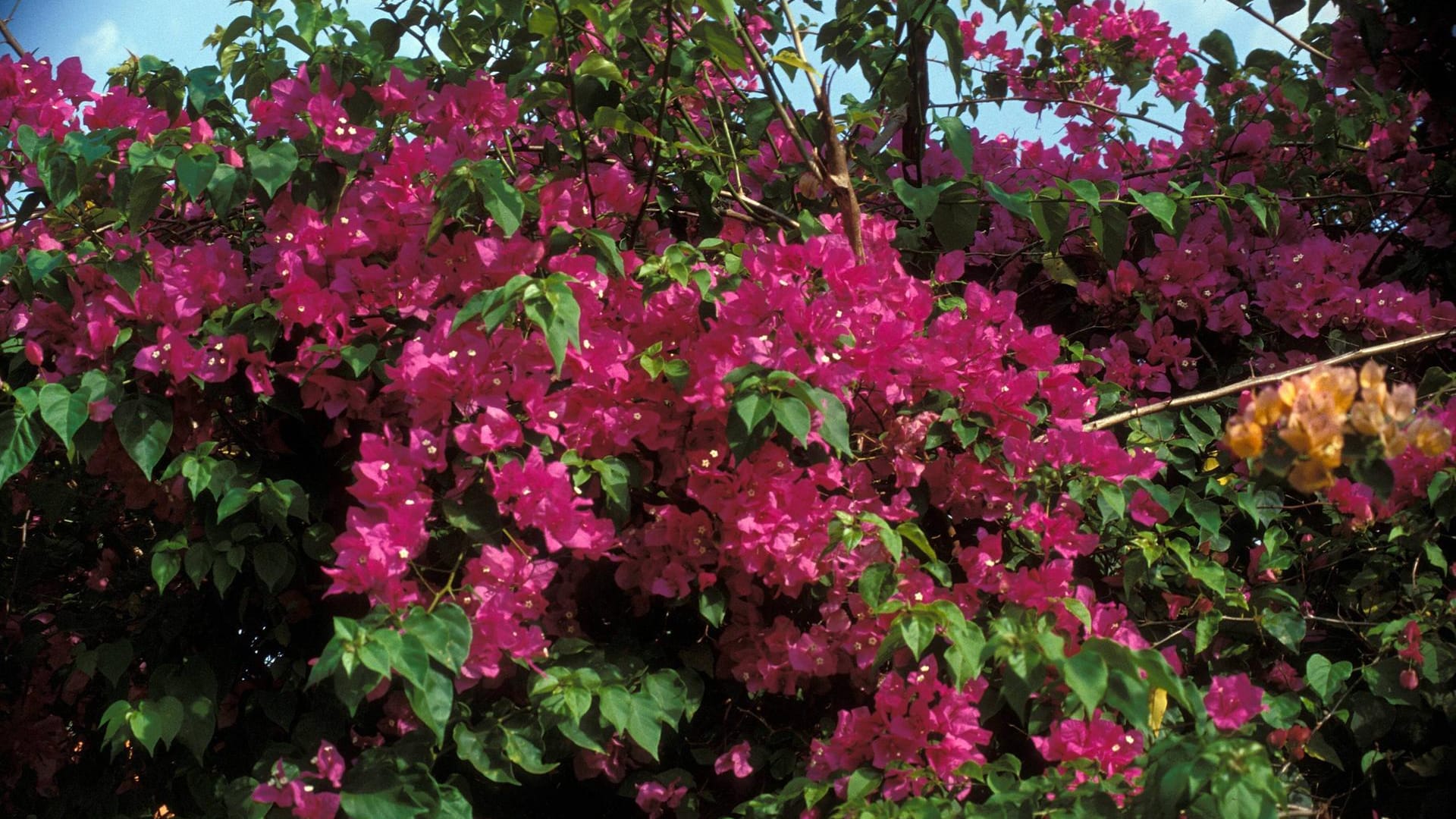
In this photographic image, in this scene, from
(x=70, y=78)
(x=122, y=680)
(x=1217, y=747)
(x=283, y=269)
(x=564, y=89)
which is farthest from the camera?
(x=122, y=680)

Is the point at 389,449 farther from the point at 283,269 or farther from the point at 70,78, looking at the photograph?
the point at 70,78

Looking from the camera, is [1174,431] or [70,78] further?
[1174,431]

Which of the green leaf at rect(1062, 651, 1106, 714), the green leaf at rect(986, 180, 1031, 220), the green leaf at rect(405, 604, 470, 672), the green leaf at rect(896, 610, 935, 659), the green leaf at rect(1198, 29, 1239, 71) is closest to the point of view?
the green leaf at rect(1062, 651, 1106, 714)

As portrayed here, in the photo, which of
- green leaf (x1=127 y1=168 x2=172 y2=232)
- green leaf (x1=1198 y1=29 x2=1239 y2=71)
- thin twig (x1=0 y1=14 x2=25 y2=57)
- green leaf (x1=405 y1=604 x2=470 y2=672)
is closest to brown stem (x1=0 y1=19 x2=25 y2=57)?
thin twig (x1=0 y1=14 x2=25 y2=57)

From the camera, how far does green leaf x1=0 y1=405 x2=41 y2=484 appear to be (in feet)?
6.12

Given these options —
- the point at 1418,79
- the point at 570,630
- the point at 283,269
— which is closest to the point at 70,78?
the point at 283,269

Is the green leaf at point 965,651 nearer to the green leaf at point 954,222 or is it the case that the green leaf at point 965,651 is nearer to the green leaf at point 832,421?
the green leaf at point 832,421

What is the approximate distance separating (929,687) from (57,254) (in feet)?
4.63

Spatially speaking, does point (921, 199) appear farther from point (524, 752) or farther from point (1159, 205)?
point (524, 752)

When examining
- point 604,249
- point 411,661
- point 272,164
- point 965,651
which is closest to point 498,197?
point 604,249

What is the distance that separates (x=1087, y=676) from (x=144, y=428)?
4.43ft

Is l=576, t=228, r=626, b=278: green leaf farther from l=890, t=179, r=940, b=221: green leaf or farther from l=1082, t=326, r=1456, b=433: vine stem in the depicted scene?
l=1082, t=326, r=1456, b=433: vine stem

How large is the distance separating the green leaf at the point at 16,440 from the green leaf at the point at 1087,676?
1432mm

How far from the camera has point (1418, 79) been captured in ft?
7.93
